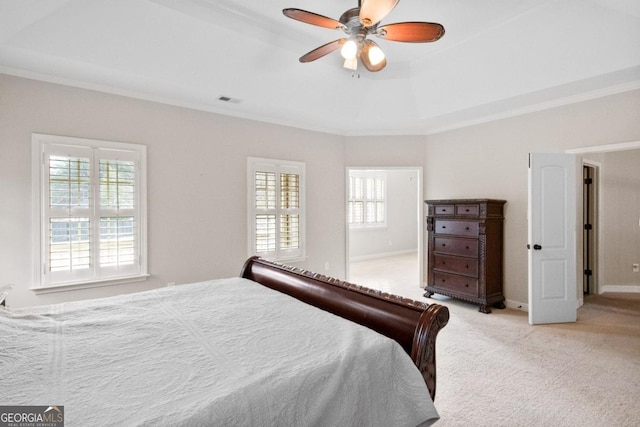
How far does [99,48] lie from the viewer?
2918mm

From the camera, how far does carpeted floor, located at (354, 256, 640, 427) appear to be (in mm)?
2170

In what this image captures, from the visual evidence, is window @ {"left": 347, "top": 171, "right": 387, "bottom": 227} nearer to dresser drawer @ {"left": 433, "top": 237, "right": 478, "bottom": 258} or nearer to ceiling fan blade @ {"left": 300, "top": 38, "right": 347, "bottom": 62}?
dresser drawer @ {"left": 433, "top": 237, "right": 478, "bottom": 258}

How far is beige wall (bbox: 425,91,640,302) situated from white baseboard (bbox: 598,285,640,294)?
1.93m

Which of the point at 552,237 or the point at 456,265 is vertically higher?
the point at 552,237

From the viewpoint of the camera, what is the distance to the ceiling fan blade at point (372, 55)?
274cm

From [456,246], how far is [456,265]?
0.27 m

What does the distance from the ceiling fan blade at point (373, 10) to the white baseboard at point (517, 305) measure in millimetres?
4116

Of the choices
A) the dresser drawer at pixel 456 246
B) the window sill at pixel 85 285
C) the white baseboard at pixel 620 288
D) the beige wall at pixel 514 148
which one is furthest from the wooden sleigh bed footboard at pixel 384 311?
the white baseboard at pixel 620 288

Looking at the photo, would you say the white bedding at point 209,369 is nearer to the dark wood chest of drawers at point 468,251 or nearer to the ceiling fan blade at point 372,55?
the ceiling fan blade at point 372,55

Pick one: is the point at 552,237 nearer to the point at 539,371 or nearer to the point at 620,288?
the point at 539,371

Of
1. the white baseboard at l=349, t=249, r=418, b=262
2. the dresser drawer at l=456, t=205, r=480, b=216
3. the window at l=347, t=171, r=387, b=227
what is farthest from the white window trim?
the dresser drawer at l=456, t=205, r=480, b=216

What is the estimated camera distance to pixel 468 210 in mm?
4488

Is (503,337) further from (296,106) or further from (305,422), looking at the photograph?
(296,106)

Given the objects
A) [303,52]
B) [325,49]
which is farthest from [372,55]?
[303,52]
